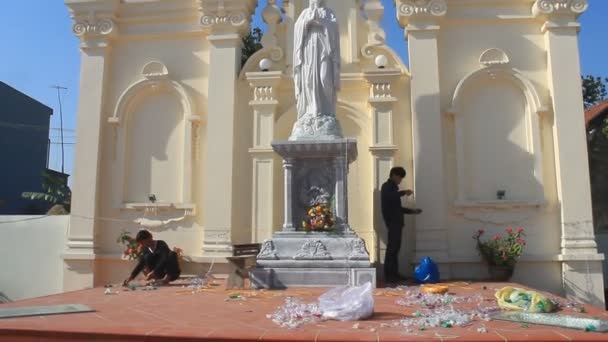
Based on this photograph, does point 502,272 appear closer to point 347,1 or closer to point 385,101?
point 385,101

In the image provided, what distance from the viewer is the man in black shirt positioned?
25.6ft

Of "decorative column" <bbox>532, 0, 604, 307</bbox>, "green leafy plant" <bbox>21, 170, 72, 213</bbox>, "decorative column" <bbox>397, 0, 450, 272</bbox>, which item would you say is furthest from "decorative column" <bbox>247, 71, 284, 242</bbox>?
"green leafy plant" <bbox>21, 170, 72, 213</bbox>

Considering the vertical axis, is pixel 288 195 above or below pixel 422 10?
below

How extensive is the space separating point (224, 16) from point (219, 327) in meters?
6.85

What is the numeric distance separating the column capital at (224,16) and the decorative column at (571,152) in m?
5.22

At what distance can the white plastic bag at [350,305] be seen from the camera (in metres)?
4.69

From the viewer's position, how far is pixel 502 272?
8.20m

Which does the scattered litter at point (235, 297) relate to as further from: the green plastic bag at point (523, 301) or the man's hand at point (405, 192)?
the man's hand at point (405, 192)

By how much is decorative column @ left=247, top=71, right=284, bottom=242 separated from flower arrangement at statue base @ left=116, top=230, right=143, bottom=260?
200 centimetres

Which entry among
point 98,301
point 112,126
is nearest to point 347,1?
point 112,126

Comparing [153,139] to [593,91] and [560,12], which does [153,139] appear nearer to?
[560,12]

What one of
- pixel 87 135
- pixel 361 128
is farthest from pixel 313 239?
pixel 87 135

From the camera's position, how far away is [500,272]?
8.20m

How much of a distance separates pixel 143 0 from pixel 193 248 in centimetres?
491
